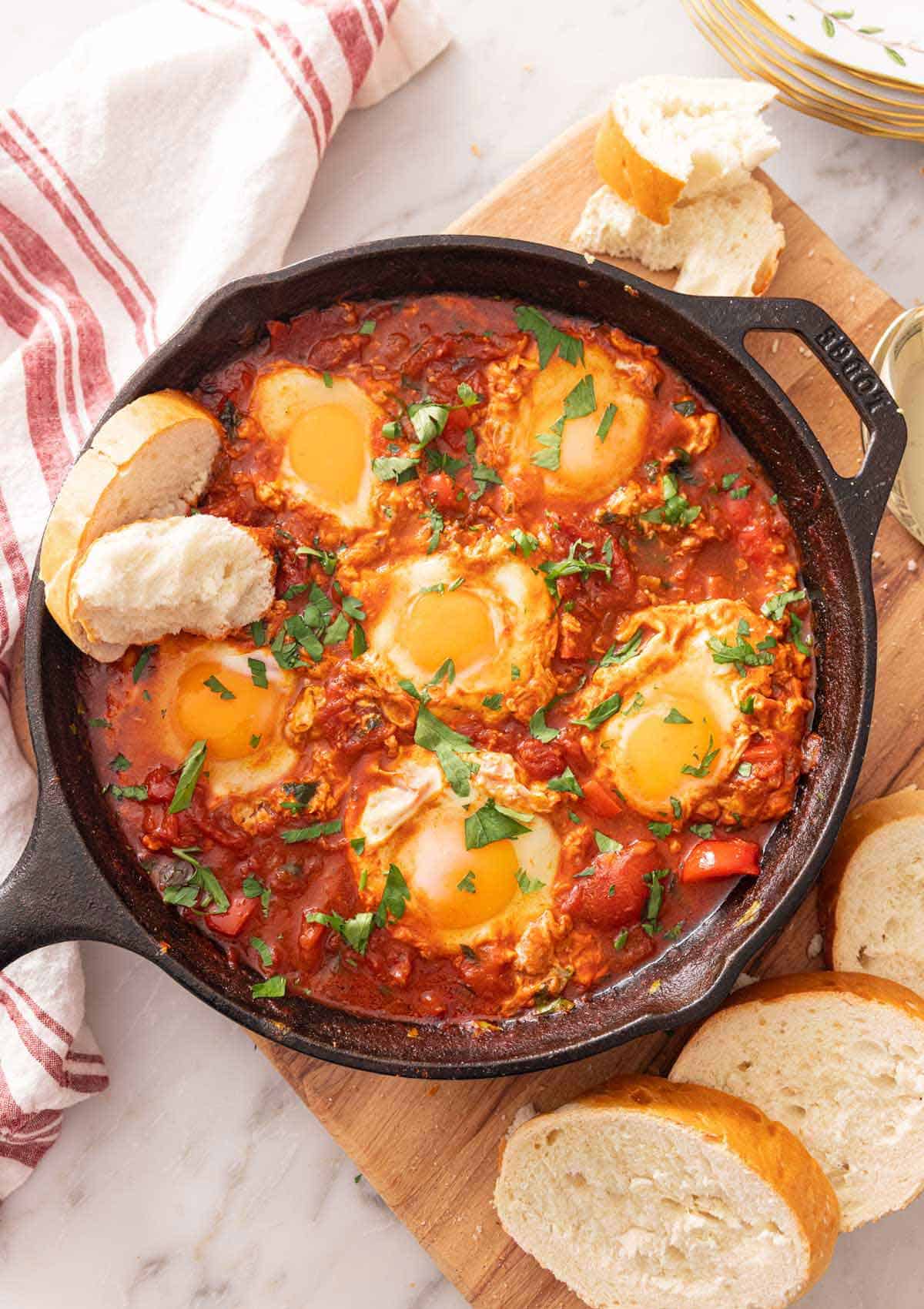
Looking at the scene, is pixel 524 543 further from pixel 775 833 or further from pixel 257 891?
pixel 257 891

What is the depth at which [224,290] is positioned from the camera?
138 inches

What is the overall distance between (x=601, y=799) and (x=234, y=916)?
1.18 meters

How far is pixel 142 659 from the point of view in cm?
376

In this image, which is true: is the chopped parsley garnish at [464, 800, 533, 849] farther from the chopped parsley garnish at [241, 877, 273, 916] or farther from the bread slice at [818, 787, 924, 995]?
the bread slice at [818, 787, 924, 995]

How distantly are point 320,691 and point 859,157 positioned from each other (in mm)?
2740

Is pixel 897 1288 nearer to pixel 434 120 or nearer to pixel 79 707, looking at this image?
pixel 79 707

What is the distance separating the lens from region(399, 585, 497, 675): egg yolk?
3695 mm

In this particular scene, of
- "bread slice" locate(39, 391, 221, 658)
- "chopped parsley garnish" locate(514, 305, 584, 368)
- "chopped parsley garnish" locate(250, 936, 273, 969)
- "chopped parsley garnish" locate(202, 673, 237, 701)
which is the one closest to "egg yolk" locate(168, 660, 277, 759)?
"chopped parsley garnish" locate(202, 673, 237, 701)

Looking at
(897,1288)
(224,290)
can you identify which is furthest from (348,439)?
(897,1288)

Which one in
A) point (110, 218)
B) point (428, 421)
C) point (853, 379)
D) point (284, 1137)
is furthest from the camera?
point (284, 1137)

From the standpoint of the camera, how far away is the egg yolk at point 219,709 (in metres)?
3.72

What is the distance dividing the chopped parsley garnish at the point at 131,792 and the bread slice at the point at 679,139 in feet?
7.83

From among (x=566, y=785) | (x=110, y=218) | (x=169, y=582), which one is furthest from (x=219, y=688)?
(x=110, y=218)

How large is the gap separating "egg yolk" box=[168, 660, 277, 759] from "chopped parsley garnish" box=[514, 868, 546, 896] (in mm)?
899
